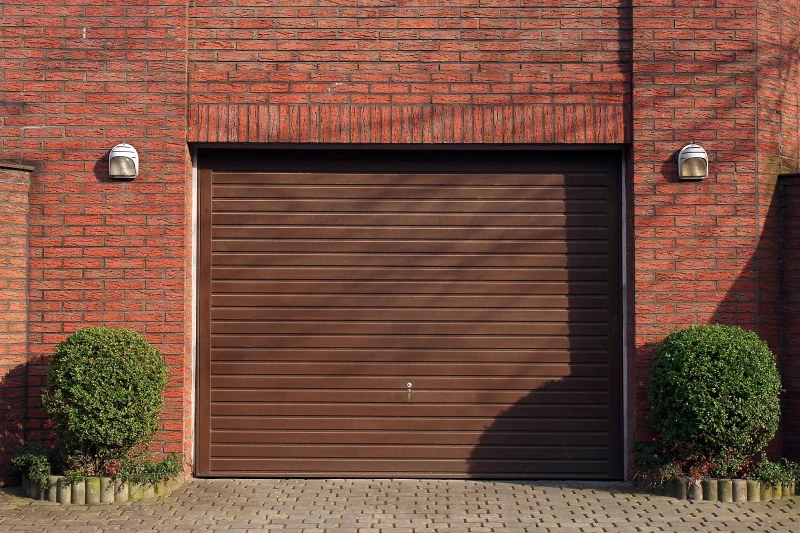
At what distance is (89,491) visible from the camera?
7.50 m

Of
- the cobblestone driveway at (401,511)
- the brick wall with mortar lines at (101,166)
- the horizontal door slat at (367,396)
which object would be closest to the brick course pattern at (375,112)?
the brick wall with mortar lines at (101,166)

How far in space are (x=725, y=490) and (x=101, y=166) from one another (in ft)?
20.0

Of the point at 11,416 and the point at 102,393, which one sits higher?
the point at 102,393

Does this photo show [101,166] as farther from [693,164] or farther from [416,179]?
[693,164]

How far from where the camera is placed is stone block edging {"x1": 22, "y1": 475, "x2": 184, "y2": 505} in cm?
750

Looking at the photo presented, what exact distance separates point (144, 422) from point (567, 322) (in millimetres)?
3899

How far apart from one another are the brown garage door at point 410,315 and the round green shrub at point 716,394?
2.94 ft

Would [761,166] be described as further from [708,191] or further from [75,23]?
[75,23]

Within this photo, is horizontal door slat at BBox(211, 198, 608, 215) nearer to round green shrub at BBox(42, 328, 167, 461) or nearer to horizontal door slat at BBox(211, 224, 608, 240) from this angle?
horizontal door slat at BBox(211, 224, 608, 240)

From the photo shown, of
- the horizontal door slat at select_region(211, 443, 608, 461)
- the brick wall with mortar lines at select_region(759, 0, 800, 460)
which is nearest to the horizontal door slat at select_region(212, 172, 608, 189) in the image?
the brick wall with mortar lines at select_region(759, 0, 800, 460)

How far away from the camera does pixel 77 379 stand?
7.37 meters

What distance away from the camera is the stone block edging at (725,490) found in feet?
24.6

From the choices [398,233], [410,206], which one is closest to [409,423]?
[398,233]

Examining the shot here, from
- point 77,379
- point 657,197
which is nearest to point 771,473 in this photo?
point 657,197
